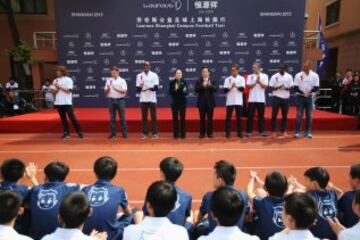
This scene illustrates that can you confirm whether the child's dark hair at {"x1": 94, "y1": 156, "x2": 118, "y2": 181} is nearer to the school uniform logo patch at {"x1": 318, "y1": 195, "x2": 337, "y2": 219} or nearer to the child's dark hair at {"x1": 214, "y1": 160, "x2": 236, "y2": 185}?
the child's dark hair at {"x1": 214, "y1": 160, "x2": 236, "y2": 185}

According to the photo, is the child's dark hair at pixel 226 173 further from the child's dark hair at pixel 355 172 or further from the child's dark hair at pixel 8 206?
the child's dark hair at pixel 8 206

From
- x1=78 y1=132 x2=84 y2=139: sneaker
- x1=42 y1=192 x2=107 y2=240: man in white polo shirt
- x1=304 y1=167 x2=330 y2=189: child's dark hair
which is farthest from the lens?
x1=78 y1=132 x2=84 y2=139: sneaker

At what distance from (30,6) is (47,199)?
672 inches

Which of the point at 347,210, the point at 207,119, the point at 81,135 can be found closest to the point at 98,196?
the point at 347,210

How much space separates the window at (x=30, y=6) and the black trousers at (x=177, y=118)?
12617 mm

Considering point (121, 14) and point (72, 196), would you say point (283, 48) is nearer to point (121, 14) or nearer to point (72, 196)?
point (121, 14)

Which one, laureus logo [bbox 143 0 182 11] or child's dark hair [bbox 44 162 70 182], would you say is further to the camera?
laureus logo [bbox 143 0 182 11]

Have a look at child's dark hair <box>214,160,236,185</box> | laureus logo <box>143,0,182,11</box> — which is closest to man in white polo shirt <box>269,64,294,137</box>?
laureus logo <box>143,0,182,11</box>

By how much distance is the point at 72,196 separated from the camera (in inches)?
81.3

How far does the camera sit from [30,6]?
1688cm

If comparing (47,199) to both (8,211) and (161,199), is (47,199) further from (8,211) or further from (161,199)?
(161,199)

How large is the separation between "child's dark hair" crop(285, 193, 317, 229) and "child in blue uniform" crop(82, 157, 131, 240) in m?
1.37

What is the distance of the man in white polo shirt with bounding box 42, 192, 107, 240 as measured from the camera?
1933mm

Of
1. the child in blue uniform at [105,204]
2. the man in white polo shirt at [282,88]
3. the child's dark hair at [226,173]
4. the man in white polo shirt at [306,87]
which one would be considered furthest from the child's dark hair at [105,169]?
the man in white polo shirt at [306,87]
